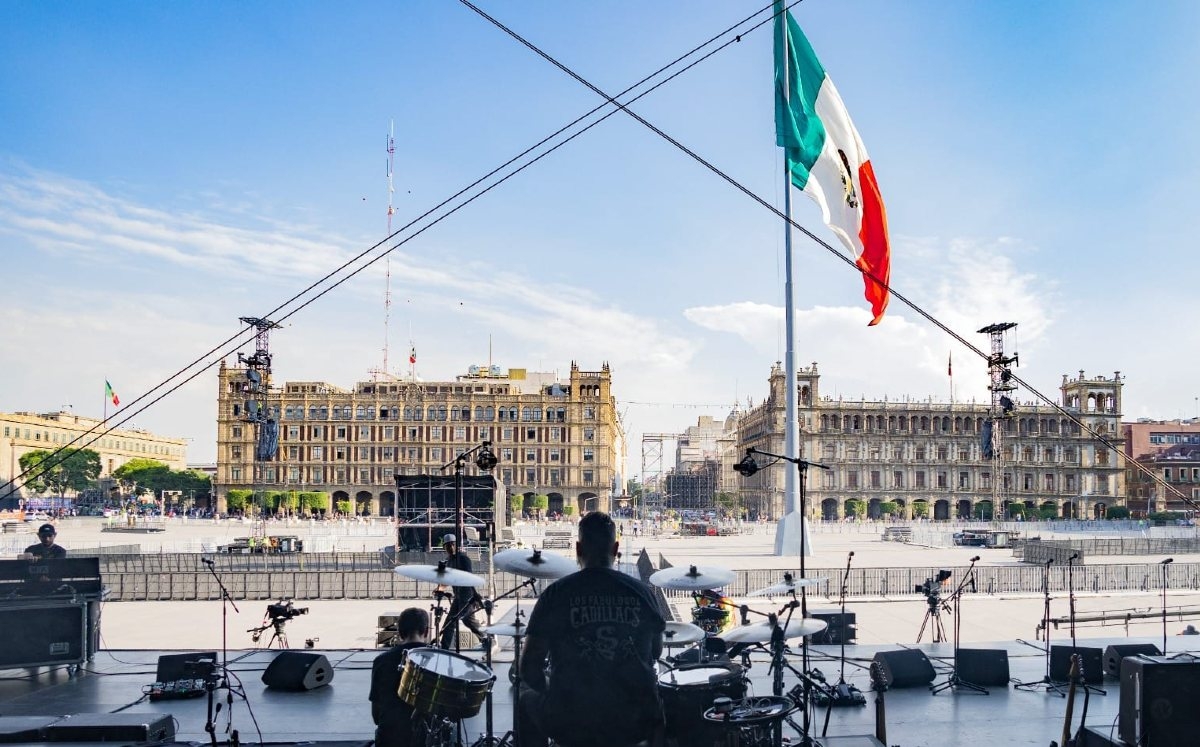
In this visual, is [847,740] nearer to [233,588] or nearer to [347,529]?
[233,588]

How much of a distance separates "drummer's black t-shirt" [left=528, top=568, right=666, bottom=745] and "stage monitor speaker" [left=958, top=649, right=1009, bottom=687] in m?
6.91

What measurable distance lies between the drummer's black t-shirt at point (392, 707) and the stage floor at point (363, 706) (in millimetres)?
1802

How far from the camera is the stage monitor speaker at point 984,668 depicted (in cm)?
970

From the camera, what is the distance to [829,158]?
19.2m

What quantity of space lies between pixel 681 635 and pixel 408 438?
260 feet

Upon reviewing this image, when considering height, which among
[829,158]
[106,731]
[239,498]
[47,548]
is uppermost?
[829,158]

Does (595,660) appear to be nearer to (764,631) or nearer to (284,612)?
(764,631)

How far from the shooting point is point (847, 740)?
6.51 metres

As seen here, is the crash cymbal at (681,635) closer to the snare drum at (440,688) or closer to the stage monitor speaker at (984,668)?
the snare drum at (440,688)

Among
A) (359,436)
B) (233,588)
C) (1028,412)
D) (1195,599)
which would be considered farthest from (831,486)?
(233,588)

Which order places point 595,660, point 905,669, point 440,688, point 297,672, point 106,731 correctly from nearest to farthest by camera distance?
1. point 595,660
2. point 440,688
3. point 106,731
4. point 297,672
5. point 905,669

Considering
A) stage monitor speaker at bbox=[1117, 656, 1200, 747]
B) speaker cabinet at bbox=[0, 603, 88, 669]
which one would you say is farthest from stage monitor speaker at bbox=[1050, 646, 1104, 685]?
speaker cabinet at bbox=[0, 603, 88, 669]

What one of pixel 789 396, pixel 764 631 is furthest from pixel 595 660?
pixel 789 396

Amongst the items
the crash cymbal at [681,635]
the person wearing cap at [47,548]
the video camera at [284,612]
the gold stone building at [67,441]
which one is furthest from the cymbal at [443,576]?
the gold stone building at [67,441]
